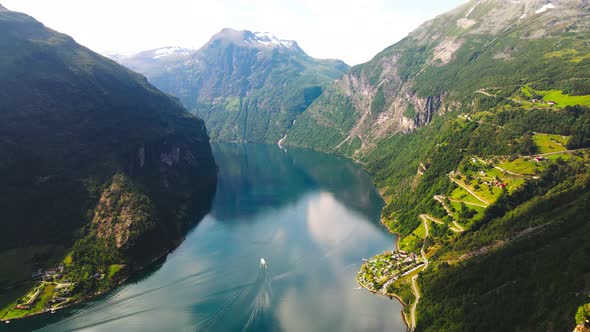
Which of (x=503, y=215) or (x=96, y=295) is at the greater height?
(x=503, y=215)

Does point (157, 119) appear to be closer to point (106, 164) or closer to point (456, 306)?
point (106, 164)

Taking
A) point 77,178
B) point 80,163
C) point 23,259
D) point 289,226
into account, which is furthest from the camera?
point 289,226

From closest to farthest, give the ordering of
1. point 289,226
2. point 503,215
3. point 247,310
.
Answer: point 247,310
point 503,215
point 289,226

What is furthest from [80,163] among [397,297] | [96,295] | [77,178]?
[397,297]

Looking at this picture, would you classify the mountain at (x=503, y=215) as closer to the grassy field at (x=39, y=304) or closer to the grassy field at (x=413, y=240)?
the grassy field at (x=413, y=240)

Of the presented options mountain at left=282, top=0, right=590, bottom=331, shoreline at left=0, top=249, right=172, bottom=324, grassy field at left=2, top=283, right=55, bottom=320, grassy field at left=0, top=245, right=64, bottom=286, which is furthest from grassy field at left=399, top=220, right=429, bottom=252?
grassy field at left=0, top=245, right=64, bottom=286

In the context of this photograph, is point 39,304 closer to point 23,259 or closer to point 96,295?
point 96,295

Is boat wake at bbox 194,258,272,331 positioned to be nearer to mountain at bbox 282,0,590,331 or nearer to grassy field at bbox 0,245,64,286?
mountain at bbox 282,0,590,331
